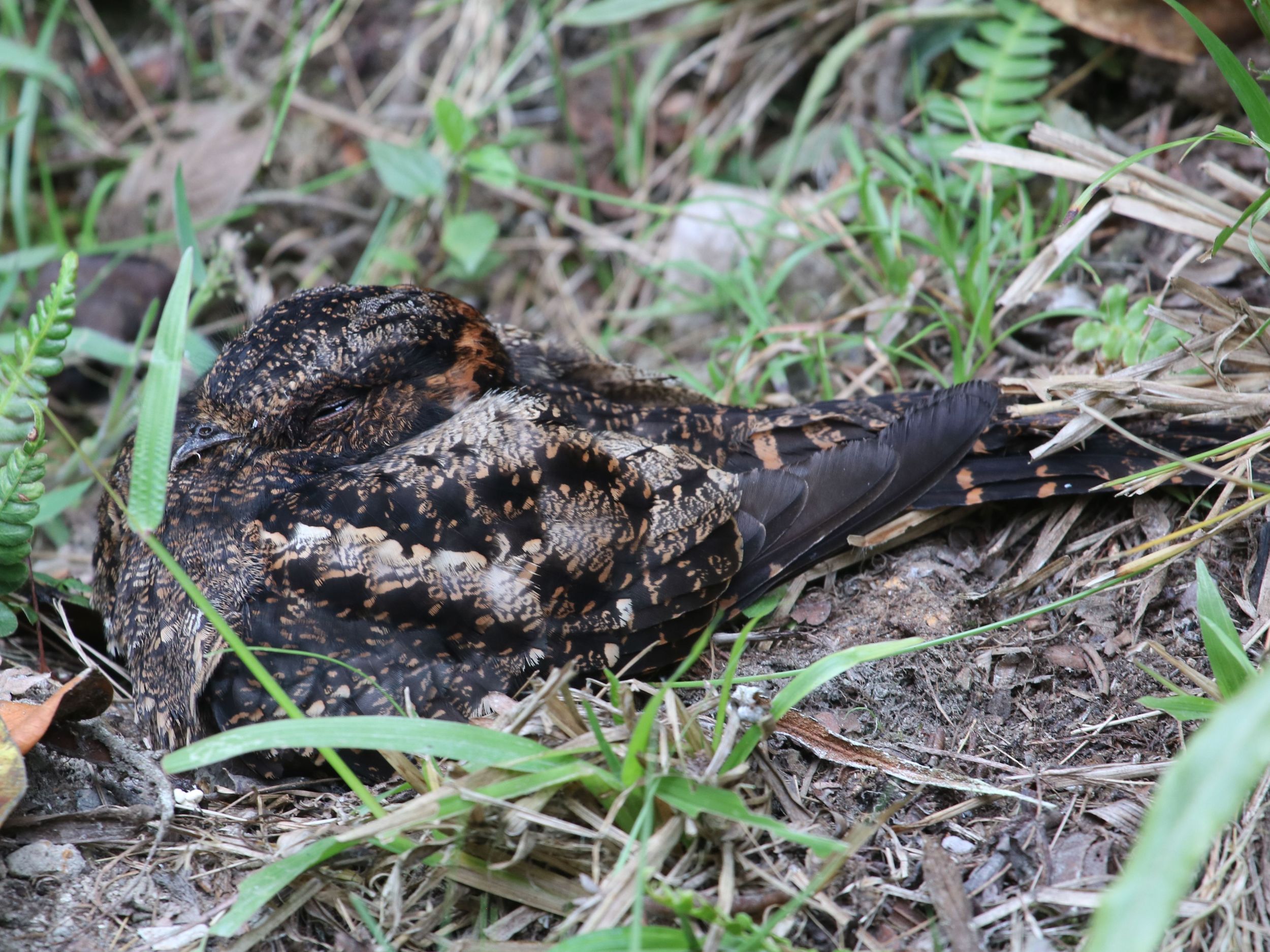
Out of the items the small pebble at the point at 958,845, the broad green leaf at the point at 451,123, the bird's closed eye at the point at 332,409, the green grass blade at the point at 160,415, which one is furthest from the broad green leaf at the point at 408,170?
the small pebble at the point at 958,845

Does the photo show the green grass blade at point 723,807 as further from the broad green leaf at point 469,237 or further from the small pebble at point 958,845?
the broad green leaf at point 469,237

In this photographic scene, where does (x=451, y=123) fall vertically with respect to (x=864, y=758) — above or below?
above

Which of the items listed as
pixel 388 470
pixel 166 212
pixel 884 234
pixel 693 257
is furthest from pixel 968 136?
pixel 166 212

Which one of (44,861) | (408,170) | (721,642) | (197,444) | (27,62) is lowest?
(721,642)

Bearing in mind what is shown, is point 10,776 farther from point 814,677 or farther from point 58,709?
point 814,677

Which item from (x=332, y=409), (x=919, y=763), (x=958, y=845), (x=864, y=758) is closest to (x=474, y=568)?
(x=332, y=409)

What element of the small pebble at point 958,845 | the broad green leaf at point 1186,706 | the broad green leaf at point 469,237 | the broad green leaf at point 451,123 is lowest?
the small pebble at point 958,845

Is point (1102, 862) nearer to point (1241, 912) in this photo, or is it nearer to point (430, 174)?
point (1241, 912)

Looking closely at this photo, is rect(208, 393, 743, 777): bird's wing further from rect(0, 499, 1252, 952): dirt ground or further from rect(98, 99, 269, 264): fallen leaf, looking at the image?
rect(98, 99, 269, 264): fallen leaf
